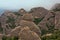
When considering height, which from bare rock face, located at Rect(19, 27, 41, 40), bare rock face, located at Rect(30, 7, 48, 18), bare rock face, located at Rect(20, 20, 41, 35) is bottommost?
bare rock face, located at Rect(30, 7, 48, 18)

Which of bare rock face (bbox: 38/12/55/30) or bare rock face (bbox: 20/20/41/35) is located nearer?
bare rock face (bbox: 20/20/41/35)

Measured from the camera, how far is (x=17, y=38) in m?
54.0

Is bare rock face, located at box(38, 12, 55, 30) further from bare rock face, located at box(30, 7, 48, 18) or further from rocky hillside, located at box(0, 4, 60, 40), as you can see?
bare rock face, located at box(30, 7, 48, 18)

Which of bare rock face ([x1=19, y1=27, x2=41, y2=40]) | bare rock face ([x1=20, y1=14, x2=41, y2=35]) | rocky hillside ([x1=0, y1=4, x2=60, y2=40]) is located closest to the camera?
bare rock face ([x1=19, y1=27, x2=41, y2=40])

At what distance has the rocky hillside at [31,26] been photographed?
169 feet

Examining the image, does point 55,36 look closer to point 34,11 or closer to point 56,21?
point 56,21

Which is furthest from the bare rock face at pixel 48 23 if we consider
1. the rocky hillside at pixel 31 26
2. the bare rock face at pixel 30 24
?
the bare rock face at pixel 30 24

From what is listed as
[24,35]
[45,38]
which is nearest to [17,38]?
[24,35]

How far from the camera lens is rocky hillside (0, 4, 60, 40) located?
169 feet

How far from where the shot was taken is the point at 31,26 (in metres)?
62.9

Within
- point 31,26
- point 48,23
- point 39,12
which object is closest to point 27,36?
point 31,26

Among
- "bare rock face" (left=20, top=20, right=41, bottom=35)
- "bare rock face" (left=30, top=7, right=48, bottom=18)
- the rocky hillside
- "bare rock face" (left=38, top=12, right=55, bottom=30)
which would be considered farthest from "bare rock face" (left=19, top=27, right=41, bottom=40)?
"bare rock face" (left=30, top=7, right=48, bottom=18)

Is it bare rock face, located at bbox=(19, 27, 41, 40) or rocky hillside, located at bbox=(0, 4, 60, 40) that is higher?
bare rock face, located at bbox=(19, 27, 41, 40)

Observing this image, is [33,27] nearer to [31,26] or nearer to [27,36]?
[31,26]
